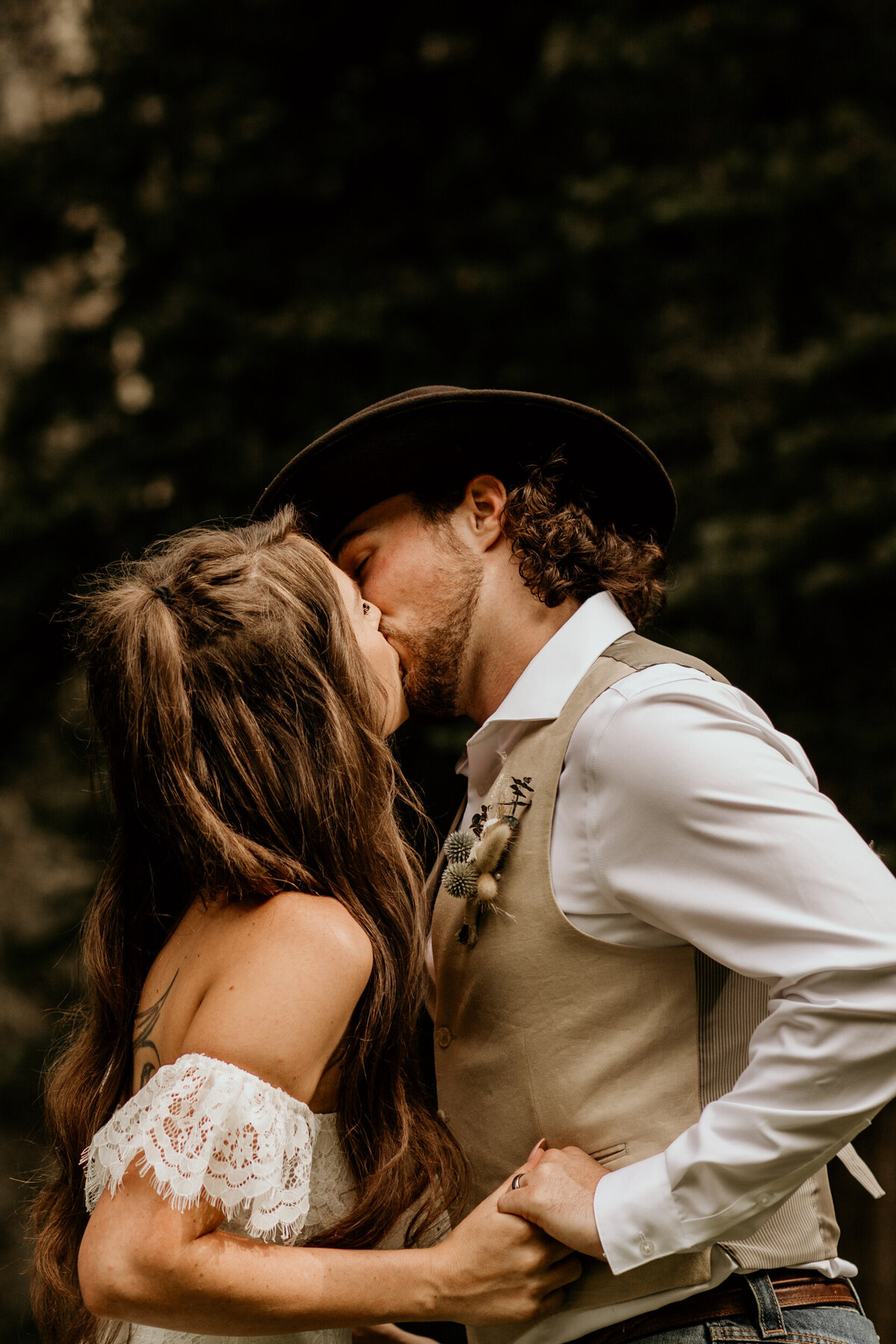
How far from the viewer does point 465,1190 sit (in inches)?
77.4

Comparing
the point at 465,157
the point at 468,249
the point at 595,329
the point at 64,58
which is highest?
the point at 64,58

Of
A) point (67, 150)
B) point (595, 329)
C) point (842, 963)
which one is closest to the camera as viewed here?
point (842, 963)

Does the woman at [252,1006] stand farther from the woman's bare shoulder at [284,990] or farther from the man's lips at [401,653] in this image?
the man's lips at [401,653]

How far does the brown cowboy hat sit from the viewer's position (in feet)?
7.99

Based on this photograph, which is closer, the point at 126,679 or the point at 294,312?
the point at 126,679

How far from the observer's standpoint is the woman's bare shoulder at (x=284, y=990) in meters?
1.62

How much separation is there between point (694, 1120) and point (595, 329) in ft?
11.6

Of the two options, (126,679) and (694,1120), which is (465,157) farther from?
(694,1120)

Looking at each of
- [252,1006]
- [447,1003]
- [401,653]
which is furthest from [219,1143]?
[401,653]

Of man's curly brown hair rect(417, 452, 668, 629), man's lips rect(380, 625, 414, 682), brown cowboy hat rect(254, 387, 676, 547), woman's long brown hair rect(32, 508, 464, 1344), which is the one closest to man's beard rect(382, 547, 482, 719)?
man's lips rect(380, 625, 414, 682)

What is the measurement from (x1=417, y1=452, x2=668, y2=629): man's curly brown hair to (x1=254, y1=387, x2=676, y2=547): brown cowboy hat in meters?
0.04

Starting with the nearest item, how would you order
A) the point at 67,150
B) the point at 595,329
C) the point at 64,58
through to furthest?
the point at 595,329 → the point at 67,150 → the point at 64,58

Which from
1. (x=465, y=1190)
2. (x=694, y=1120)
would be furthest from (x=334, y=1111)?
(x=694, y=1120)

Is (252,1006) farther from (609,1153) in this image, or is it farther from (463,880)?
(609,1153)
